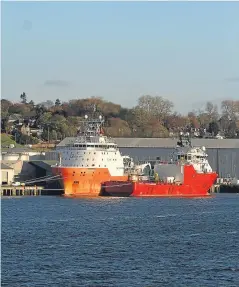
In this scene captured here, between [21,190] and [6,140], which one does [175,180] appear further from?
[6,140]

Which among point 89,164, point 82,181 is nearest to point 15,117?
point 89,164

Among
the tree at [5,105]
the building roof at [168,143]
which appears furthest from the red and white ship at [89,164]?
the tree at [5,105]

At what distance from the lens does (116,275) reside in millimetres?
30375

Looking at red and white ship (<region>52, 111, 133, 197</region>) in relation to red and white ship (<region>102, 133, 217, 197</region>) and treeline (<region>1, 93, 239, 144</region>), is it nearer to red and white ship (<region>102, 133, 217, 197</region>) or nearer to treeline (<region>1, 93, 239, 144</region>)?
red and white ship (<region>102, 133, 217, 197</region>)

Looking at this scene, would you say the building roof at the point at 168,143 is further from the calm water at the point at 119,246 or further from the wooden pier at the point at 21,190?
the calm water at the point at 119,246

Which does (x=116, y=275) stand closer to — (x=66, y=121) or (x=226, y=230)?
(x=226, y=230)

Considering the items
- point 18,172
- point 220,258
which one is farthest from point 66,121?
point 220,258

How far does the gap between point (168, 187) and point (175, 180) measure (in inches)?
70.5

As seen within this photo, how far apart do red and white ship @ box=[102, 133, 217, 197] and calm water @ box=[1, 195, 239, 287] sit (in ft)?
41.6

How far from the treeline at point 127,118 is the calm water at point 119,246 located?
211 feet

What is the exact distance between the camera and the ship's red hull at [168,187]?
72.9m

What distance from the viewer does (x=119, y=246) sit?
37.8 metres

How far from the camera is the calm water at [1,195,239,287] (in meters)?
30.2

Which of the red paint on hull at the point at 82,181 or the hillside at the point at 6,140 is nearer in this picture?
the red paint on hull at the point at 82,181
